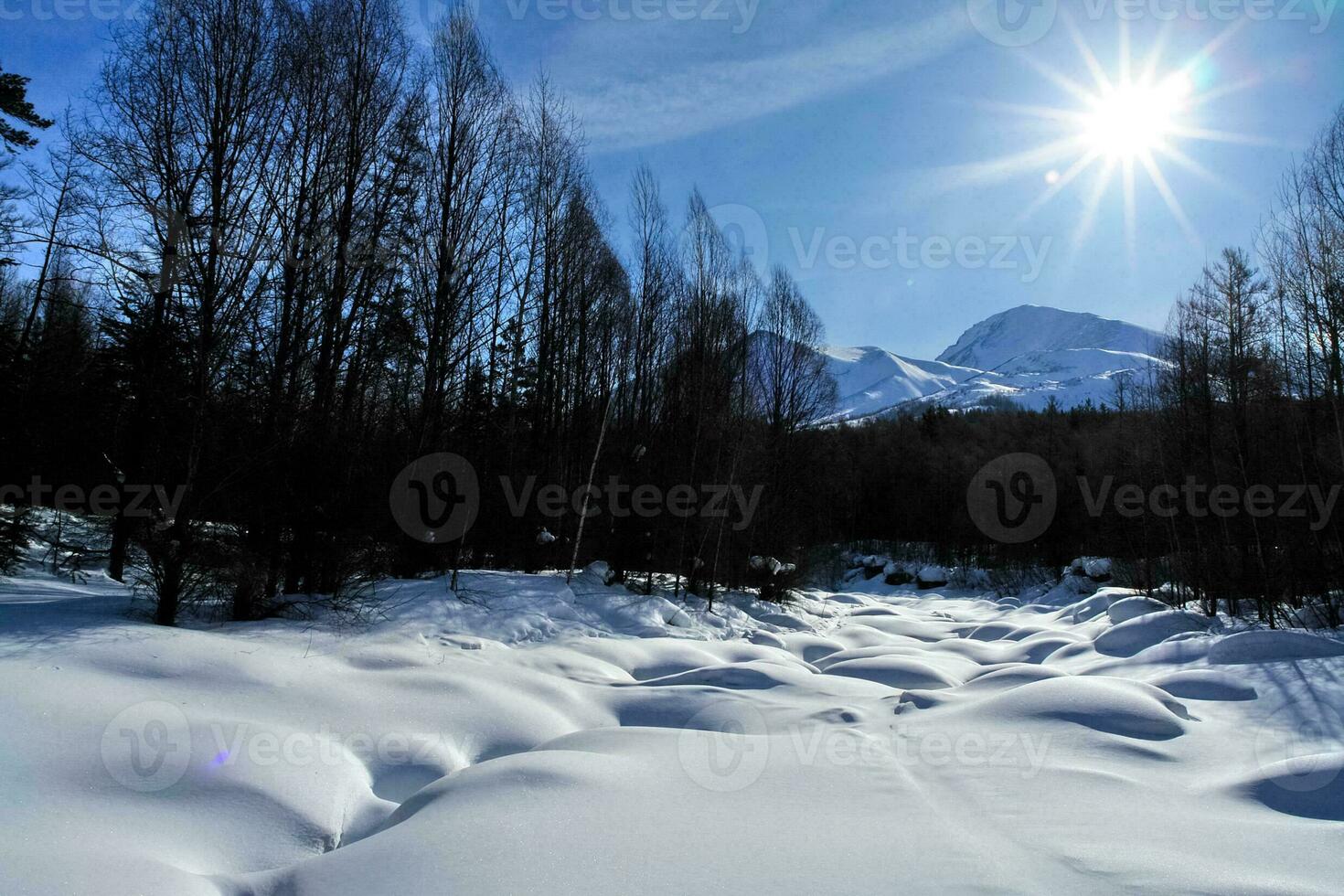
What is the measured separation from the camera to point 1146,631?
12.4 meters

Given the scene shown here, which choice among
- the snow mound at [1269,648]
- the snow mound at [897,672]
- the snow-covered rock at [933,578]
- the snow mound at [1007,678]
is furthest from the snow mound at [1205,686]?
the snow-covered rock at [933,578]

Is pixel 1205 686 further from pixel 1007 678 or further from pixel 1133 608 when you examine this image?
pixel 1133 608

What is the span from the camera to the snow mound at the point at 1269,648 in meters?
9.14

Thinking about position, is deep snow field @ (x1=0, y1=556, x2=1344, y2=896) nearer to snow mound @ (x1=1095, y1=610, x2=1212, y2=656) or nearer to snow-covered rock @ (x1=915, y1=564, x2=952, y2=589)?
snow mound @ (x1=1095, y1=610, x2=1212, y2=656)

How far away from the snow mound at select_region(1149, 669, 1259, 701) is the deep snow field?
0.16 ft

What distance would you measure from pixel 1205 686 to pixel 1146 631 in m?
5.25

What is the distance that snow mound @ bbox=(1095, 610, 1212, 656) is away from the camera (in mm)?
11883

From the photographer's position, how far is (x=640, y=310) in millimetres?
17125

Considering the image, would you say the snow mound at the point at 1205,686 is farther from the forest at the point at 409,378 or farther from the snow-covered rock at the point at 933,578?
the snow-covered rock at the point at 933,578

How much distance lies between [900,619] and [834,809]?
55.3 ft

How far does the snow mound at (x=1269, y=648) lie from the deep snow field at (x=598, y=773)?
138 centimetres

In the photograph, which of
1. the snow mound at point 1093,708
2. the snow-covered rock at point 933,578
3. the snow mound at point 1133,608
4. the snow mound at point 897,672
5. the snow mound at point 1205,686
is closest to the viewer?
the snow mound at point 1093,708

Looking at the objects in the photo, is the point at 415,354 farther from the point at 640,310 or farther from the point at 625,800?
the point at 625,800

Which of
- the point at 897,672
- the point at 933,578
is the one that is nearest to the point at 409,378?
the point at 897,672
